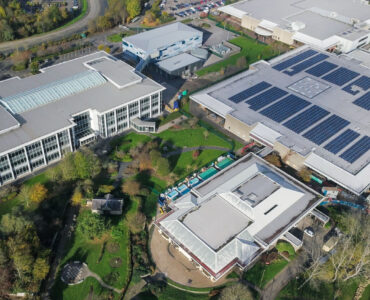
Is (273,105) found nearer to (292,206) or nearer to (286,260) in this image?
(292,206)

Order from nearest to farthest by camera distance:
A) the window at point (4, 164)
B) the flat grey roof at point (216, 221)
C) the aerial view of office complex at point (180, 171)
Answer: the aerial view of office complex at point (180, 171), the flat grey roof at point (216, 221), the window at point (4, 164)

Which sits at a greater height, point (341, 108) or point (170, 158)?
point (341, 108)

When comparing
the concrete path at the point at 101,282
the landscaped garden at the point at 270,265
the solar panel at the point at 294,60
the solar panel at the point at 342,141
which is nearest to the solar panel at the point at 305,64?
the solar panel at the point at 294,60

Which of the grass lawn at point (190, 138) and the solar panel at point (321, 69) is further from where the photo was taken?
the solar panel at point (321, 69)

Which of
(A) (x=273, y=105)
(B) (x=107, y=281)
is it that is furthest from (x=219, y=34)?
(B) (x=107, y=281)

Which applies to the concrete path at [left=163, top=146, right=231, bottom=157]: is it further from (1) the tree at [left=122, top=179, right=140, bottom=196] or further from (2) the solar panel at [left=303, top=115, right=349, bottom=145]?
(2) the solar panel at [left=303, top=115, right=349, bottom=145]

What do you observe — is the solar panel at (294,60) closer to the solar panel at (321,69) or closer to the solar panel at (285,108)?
the solar panel at (321,69)
